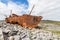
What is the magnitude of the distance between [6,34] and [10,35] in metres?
0.86

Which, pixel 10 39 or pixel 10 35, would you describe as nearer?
pixel 10 39

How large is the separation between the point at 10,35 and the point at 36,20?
27822mm

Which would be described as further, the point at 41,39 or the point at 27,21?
the point at 27,21

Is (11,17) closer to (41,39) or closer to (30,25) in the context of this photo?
(30,25)

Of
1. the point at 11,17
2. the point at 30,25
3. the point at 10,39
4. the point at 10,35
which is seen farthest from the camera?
the point at 11,17

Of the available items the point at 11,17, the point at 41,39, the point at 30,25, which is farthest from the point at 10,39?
the point at 11,17

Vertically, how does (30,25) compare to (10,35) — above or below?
below

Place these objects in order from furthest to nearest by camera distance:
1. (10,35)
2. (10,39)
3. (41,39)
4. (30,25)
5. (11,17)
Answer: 1. (11,17)
2. (30,25)
3. (41,39)
4. (10,35)
5. (10,39)

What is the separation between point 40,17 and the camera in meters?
49.3

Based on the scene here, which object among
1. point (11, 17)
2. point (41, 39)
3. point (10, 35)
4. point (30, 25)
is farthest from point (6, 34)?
point (11, 17)

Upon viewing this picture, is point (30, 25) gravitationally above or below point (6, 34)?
below

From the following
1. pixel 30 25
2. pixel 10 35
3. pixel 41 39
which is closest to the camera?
pixel 10 35

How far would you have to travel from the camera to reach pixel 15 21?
49.3m

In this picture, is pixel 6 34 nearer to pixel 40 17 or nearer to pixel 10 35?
pixel 10 35
